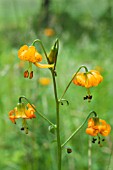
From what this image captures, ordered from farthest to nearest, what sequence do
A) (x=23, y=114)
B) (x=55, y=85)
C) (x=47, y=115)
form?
(x=47, y=115)
(x=23, y=114)
(x=55, y=85)

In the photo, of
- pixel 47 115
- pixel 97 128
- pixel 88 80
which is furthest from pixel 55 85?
pixel 47 115

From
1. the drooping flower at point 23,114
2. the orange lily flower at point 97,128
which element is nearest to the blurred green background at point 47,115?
the orange lily flower at point 97,128

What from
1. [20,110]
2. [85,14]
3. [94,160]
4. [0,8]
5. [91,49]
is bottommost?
[94,160]

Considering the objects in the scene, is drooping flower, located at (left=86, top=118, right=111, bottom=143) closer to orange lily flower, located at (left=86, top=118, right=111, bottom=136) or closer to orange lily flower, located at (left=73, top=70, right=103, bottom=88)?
orange lily flower, located at (left=86, top=118, right=111, bottom=136)

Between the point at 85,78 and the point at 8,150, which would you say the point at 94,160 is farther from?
the point at 85,78

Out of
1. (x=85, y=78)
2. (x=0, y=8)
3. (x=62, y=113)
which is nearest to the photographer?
(x=85, y=78)

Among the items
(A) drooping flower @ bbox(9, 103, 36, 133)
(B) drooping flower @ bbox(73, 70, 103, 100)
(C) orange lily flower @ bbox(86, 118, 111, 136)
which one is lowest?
(C) orange lily flower @ bbox(86, 118, 111, 136)

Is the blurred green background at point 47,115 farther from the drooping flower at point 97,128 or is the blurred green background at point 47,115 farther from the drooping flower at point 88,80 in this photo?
the drooping flower at point 88,80

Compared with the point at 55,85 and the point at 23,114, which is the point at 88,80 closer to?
the point at 55,85

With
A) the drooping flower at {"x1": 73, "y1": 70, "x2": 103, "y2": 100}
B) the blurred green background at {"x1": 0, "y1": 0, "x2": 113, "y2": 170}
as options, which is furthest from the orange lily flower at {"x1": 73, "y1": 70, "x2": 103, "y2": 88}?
the blurred green background at {"x1": 0, "y1": 0, "x2": 113, "y2": 170}

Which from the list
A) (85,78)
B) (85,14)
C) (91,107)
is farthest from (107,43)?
(85,14)

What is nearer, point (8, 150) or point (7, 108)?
point (8, 150)
